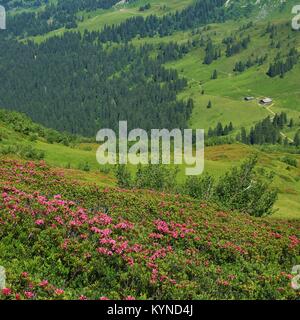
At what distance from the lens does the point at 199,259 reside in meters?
19.6

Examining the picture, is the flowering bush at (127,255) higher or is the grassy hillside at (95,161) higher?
the flowering bush at (127,255)

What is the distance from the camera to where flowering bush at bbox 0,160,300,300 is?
15133 mm

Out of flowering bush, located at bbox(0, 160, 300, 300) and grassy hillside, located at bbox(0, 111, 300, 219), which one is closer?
flowering bush, located at bbox(0, 160, 300, 300)

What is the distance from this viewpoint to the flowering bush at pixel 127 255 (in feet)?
49.6

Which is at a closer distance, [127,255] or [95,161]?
[127,255]

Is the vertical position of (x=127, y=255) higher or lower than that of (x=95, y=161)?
higher

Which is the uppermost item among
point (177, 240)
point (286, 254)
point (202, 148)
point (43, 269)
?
point (43, 269)

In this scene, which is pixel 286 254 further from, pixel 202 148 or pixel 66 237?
pixel 202 148

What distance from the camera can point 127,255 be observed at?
1697 cm

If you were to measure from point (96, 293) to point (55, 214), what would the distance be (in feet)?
19.1

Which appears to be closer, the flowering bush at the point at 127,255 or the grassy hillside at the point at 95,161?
the flowering bush at the point at 127,255

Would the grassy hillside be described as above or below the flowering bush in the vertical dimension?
below
